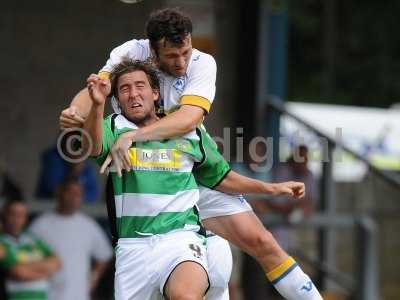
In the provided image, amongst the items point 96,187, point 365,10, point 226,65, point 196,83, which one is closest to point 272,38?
point 226,65

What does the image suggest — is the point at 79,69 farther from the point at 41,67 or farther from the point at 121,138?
the point at 121,138

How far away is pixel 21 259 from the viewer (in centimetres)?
911

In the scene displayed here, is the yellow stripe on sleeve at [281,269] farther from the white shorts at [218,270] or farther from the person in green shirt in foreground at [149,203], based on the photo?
the person in green shirt in foreground at [149,203]

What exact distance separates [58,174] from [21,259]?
1.34 m

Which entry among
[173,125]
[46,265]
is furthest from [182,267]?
[46,265]

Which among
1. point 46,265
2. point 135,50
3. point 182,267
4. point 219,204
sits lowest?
point 46,265

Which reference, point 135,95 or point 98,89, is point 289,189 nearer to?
point 135,95

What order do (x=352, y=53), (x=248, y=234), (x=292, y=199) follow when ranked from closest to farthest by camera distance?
(x=248, y=234), (x=292, y=199), (x=352, y=53)

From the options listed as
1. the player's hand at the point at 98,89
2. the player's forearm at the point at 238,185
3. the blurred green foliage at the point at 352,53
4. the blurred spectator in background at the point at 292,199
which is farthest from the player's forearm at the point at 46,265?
the blurred green foliage at the point at 352,53

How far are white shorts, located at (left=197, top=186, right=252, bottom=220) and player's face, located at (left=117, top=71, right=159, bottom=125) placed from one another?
72 cm

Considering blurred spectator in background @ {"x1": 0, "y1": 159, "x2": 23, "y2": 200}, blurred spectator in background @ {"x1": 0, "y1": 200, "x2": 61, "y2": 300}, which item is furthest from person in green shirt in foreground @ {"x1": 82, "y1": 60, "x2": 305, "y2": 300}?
blurred spectator in background @ {"x1": 0, "y1": 159, "x2": 23, "y2": 200}

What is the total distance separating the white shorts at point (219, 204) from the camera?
6324 millimetres

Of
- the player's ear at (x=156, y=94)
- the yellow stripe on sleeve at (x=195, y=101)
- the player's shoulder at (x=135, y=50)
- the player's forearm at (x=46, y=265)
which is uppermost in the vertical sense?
the player's shoulder at (x=135, y=50)

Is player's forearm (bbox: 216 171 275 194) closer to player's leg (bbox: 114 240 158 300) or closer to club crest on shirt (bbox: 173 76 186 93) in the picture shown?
club crest on shirt (bbox: 173 76 186 93)
